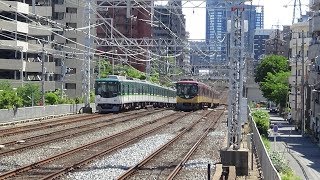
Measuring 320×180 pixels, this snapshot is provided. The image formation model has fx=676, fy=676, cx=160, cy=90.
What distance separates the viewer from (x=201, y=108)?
61.1 metres

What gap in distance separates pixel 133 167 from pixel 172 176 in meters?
1.48

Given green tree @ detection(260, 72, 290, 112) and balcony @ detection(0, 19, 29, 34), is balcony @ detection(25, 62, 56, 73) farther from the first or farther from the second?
green tree @ detection(260, 72, 290, 112)

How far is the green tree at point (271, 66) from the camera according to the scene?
87.3 meters

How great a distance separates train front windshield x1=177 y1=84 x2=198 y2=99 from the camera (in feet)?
179

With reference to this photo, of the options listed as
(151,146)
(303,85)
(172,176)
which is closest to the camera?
(172,176)

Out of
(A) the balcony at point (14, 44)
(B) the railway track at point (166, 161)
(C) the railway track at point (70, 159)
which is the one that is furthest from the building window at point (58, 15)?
(B) the railway track at point (166, 161)

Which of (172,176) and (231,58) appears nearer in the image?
(172,176)

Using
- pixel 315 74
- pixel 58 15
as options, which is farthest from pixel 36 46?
pixel 315 74

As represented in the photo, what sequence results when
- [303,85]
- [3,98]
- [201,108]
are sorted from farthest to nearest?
1. [201,108]
2. [303,85]
3. [3,98]

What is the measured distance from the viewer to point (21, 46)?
195 ft

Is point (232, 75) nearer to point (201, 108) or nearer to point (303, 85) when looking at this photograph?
point (303, 85)

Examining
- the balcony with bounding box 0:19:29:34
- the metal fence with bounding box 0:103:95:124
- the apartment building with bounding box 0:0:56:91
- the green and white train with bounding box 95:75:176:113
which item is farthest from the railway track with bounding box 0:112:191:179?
the balcony with bounding box 0:19:29:34

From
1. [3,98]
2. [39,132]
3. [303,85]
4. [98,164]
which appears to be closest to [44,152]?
[98,164]

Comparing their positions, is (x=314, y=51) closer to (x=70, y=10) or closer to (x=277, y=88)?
(x=277, y=88)
